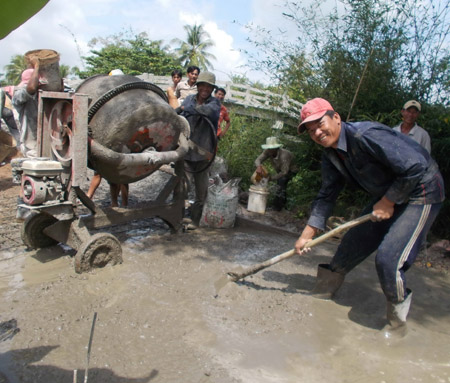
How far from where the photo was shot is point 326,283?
140 inches

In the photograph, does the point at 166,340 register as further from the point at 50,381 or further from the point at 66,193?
the point at 66,193

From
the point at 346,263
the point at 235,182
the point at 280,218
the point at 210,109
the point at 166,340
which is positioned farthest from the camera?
the point at 280,218

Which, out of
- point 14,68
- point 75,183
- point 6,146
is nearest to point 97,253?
point 75,183

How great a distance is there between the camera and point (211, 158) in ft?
17.9

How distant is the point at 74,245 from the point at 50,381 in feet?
5.75

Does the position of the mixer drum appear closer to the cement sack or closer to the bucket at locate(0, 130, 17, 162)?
the cement sack

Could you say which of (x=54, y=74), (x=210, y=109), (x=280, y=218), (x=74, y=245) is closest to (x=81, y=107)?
(x=54, y=74)

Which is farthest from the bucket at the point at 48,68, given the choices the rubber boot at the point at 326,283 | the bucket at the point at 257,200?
the bucket at the point at 257,200

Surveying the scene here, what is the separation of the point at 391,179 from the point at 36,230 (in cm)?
357

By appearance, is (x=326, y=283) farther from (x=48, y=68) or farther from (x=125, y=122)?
(x=48, y=68)

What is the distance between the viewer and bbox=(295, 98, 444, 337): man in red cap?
8.68 feet

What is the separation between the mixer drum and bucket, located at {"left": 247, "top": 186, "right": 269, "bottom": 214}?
2.32m

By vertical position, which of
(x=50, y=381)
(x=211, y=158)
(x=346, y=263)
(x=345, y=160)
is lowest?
(x=50, y=381)

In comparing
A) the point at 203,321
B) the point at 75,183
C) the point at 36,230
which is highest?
the point at 75,183
